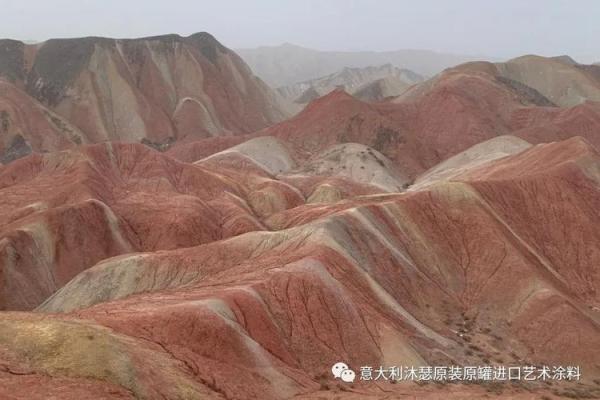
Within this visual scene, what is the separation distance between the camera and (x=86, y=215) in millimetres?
62000

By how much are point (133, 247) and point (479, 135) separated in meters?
75.2

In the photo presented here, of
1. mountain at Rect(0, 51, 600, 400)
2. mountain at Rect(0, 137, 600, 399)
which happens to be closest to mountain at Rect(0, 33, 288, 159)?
mountain at Rect(0, 51, 600, 400)

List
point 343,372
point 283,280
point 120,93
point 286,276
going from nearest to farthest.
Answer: point 343,372, point 283,280, point 286,276, point 120,93

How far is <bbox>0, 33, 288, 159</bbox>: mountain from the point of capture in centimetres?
12825

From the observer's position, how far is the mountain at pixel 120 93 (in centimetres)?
12825

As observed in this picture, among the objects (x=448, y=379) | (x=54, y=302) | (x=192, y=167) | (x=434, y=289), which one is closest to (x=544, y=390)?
(x=448, y=379)

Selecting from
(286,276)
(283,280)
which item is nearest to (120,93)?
(286,276)

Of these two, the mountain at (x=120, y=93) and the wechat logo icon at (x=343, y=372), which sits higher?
the mountain at (x=120, y=93)

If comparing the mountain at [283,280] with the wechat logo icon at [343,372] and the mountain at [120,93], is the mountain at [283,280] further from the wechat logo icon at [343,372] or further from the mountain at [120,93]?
the mountain at [120,93]

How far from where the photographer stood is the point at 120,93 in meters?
141

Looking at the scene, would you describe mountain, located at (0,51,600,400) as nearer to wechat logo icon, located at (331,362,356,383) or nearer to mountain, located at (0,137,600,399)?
mountain, located at (0,137,600,399)

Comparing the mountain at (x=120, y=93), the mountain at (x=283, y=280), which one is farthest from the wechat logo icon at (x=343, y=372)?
the mountain at (x=120, y=93)

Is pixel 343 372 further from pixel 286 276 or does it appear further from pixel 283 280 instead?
pixel 286 276

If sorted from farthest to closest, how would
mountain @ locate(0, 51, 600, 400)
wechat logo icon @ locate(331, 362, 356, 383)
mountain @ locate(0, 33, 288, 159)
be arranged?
mountain @ locate(0, 33, 288, 159), wechat logo icon @ locate(331, 362, 356, 383), mountain @ locate(0, 51, 600, 400)
